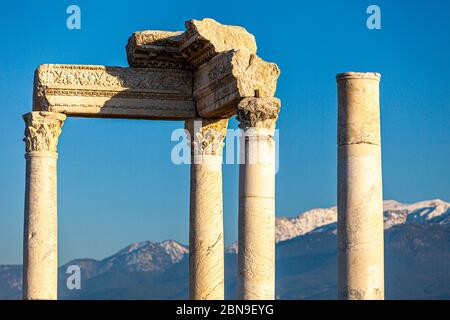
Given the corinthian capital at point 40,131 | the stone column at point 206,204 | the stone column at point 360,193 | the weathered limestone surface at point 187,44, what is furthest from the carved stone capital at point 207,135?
the stone column at point 360,193

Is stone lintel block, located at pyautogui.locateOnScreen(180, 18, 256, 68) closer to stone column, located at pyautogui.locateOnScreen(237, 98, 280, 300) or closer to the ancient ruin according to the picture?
the ancient ruin

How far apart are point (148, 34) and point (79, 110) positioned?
4.01m

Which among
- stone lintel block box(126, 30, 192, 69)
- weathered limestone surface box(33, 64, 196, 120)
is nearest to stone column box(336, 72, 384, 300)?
stone lintel block box(126, 30, 192, 69)

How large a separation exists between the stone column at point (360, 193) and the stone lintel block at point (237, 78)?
559 cm

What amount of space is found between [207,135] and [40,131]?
260 inches

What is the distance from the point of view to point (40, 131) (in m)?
57.5

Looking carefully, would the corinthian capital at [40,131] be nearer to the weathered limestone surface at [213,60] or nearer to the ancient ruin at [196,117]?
the ancient ruin at [196,117]

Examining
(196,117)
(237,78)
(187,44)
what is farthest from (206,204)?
(237,78)

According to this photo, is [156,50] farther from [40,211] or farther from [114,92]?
[40,211]

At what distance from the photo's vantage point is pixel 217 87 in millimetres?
56125

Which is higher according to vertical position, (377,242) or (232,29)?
(232,29)
